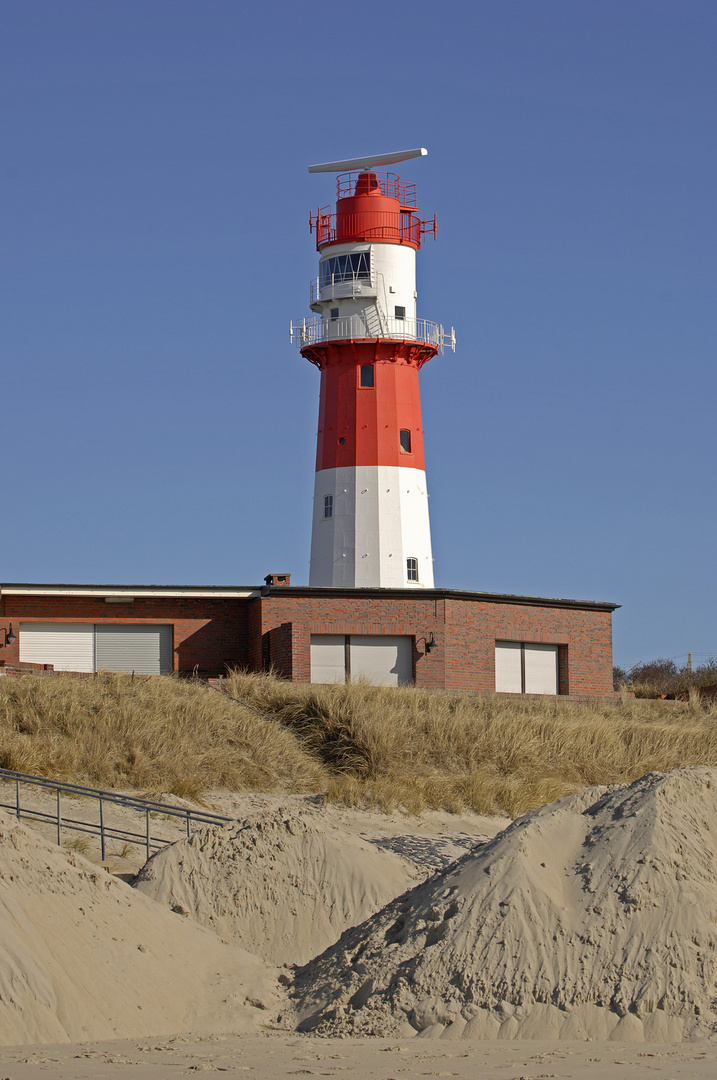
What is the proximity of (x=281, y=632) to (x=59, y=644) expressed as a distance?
5.49 meters

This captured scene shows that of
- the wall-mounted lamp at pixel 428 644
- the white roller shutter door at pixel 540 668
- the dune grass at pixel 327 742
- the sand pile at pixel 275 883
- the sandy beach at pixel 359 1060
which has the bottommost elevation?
the sandy beach at pixel 359 1060

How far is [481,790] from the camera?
2205cm

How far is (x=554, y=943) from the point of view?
10258 millimetres

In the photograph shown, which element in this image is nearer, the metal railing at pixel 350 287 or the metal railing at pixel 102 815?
the metal railing at pixel 102 815

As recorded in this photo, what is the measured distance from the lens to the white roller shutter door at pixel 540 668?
3347cm

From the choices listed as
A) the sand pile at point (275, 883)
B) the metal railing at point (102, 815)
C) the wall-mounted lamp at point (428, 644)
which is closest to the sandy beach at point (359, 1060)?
the sand pile at point (275, 883)

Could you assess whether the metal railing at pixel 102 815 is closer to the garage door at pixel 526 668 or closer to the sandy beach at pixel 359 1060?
the sandy beach at pixel 359 1060

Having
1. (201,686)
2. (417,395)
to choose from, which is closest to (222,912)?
(201,686)

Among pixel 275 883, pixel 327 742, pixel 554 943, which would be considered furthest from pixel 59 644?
pixel 554 943

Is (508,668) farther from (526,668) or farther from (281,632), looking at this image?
(281,632)

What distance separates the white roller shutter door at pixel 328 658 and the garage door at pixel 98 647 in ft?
12.1

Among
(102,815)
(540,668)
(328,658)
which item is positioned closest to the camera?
(102,815)

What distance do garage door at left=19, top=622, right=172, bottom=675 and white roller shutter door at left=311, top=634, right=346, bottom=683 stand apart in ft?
12.1

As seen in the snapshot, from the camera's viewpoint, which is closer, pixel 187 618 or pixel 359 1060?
pixel 359 1060
